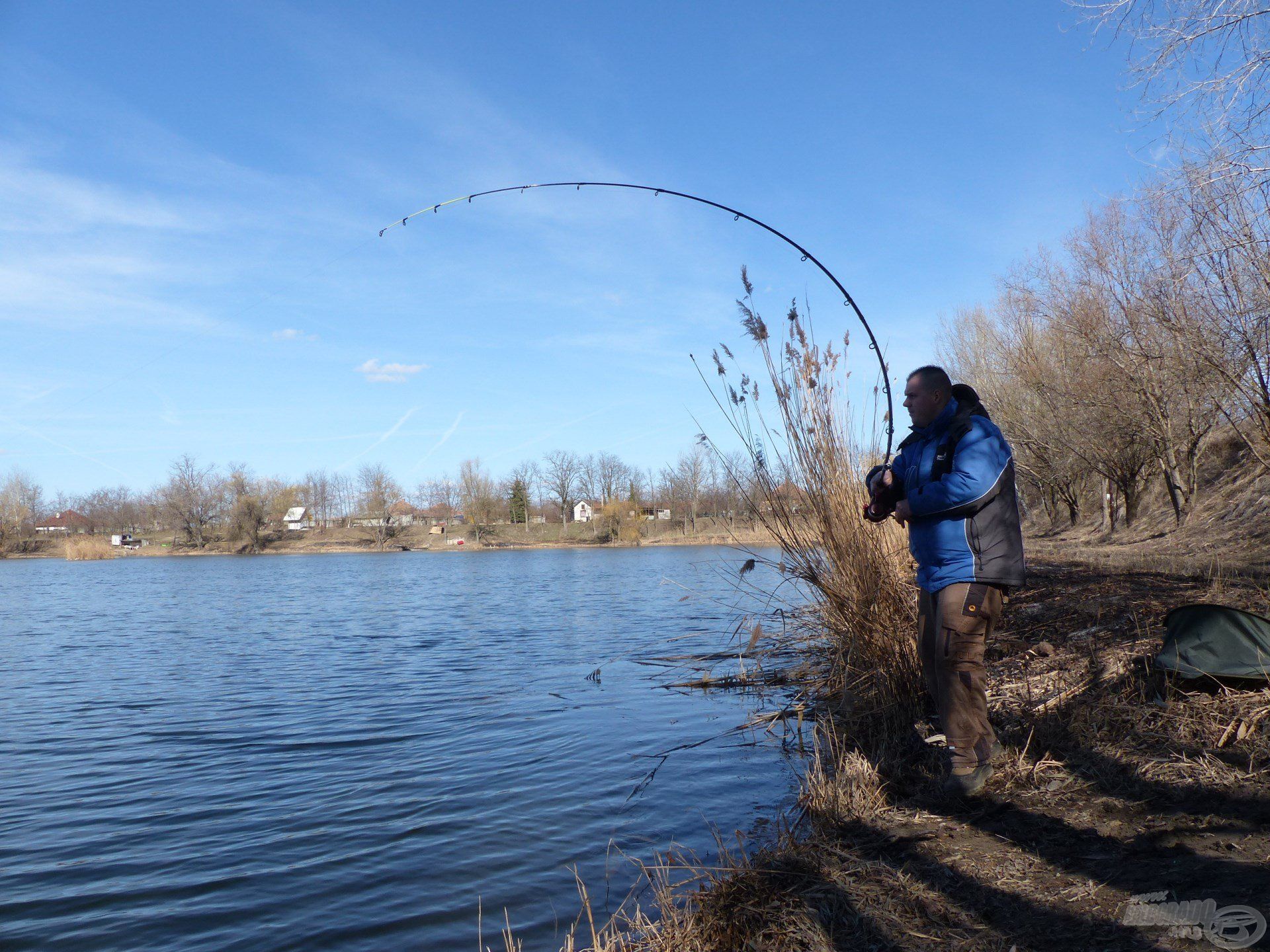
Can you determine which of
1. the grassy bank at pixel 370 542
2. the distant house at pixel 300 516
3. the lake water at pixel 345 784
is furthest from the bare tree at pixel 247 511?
the lake water at pixel 345 784

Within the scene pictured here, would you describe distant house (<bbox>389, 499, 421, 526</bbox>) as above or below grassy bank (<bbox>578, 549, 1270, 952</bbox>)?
above

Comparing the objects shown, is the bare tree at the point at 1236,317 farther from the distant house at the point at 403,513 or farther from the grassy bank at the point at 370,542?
the distant house at the point at 403,513

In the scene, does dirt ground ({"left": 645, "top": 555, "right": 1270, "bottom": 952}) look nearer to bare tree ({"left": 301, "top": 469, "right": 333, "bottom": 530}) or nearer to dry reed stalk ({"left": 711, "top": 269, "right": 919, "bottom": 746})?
dry reed stalk ({"left": 711, "top": 269, "right": 919, "bottom": 746})

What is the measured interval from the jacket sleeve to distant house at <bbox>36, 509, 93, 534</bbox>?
109484 millimetres

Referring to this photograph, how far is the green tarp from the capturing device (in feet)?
12.1

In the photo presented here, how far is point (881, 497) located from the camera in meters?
4.00

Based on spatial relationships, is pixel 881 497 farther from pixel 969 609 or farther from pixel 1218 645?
pixel 1218 645

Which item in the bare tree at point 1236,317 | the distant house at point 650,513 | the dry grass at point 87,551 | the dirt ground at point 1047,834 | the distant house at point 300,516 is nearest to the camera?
the dirt ground at point 1047,834

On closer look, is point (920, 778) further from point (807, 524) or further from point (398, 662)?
point (398, 662)

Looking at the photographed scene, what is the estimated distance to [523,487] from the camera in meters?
84.8

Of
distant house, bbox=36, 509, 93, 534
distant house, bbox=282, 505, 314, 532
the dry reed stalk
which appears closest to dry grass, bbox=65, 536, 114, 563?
distant house, bbox=36, 509, 93, 534

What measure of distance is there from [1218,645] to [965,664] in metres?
1.28

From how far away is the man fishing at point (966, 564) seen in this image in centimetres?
357

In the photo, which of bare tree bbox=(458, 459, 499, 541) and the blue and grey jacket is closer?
the blue and grey jacket
